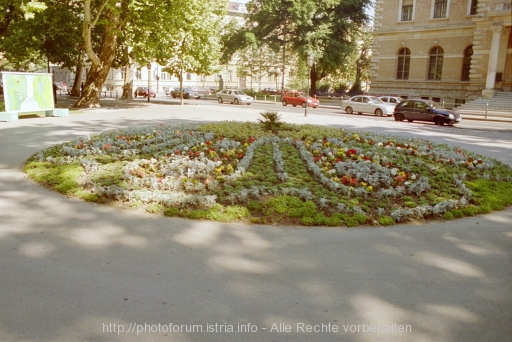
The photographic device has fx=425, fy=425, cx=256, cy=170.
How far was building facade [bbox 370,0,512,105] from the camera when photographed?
3803cm

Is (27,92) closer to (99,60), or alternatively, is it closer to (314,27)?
(99,60)

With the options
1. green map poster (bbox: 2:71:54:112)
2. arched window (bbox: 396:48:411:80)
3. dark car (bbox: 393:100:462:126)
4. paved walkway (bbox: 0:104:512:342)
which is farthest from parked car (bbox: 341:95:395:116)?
paved walkway (bbox: 0:104:512:342)

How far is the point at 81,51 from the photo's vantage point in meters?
35.7

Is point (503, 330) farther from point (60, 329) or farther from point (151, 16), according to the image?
point (151, 16)

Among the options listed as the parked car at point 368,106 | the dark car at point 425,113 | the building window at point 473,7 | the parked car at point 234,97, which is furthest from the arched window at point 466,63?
the parked car at point 234,97

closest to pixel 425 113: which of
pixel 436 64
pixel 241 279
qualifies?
pixel 436 64

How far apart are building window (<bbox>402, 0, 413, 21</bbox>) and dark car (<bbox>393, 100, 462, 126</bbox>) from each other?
21220 mm

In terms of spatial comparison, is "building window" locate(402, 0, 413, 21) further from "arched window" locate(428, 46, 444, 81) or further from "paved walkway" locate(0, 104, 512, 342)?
"paved walkway" locate(0, 104, 512, 342)

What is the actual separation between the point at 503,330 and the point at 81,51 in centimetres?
3778

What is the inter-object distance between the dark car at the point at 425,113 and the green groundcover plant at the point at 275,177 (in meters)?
15.6

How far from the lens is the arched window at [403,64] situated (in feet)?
152

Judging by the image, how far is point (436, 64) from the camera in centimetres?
Result: 4422

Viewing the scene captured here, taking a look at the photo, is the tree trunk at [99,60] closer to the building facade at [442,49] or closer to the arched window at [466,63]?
the building facade at [442,49]

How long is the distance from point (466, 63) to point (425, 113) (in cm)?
1938
